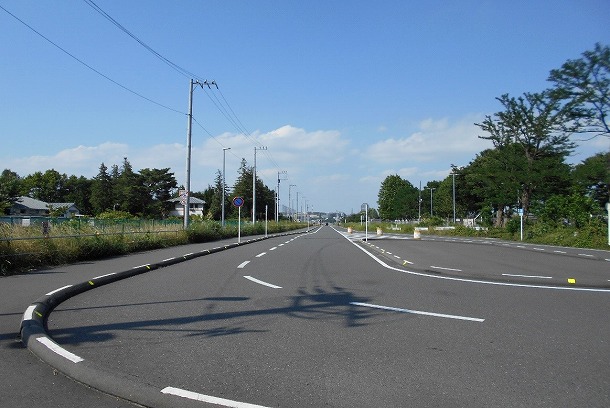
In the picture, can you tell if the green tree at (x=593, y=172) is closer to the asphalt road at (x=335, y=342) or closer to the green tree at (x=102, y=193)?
the asphalt road at (x=335, y=342)

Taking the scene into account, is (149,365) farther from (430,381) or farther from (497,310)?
(497,310)

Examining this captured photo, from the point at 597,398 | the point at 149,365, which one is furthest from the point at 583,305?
the point at 149,365

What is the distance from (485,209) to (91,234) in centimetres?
4711

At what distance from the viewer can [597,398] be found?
4.08 meters

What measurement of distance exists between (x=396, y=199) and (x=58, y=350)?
Result: 131638 millimetres

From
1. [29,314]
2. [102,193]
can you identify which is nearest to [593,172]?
[29,314]

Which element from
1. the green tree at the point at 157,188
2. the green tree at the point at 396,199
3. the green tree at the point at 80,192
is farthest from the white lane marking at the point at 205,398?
the green tree at the point at 396,199

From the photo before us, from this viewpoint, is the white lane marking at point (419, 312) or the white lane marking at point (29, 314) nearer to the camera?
the white lane marking at point (29, 314)

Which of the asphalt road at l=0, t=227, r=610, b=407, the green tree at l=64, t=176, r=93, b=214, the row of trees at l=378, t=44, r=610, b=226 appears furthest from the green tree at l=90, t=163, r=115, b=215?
the asphalt road at l=0, t=227, r=610, b=407

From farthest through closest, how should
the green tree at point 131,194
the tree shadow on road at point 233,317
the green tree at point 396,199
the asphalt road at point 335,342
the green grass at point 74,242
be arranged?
the green tree at point 396,199, the green tree at point 131,194, the green grass at point 74,242, the tree shadow on road at point 233,317, the asphalt road at point 335,342

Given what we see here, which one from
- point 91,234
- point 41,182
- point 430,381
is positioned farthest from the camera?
point 41,182

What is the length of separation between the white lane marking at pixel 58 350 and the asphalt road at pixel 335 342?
0.18 meters

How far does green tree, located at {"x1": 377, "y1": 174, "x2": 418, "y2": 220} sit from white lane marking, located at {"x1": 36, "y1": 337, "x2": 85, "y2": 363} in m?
124

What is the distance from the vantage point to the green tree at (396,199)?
416ft
